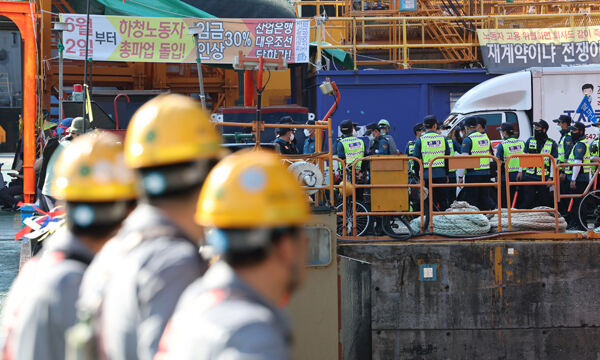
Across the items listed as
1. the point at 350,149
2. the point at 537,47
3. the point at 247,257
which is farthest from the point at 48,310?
the point at 537,47

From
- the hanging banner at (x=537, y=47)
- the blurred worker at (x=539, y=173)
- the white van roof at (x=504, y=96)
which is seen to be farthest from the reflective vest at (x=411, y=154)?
the hanging banner at (x=537, y=47)

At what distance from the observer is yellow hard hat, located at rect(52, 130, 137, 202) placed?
9.50 ft

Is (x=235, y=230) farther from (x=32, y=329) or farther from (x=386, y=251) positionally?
(x=386, y=251)

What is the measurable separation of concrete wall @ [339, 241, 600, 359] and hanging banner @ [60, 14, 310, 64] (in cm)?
817

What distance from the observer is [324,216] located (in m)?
8.57

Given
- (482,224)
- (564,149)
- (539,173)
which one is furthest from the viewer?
(564,149)

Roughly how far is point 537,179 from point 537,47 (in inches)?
303

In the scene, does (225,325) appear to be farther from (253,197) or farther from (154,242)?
(154,242)

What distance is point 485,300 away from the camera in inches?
414

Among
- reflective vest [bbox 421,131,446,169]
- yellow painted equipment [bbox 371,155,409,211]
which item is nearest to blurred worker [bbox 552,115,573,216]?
reflective vest [bbox 421,131,446,169]

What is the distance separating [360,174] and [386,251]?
1426 mm

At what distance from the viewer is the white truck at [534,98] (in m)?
16.2

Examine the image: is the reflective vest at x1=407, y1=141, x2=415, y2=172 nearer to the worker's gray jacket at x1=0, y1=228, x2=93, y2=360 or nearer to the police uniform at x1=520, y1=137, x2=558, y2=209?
the police uniform at x1=520, y1=137, x2=558, y2=209

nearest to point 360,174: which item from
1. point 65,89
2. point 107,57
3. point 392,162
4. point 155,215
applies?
point 392,162
